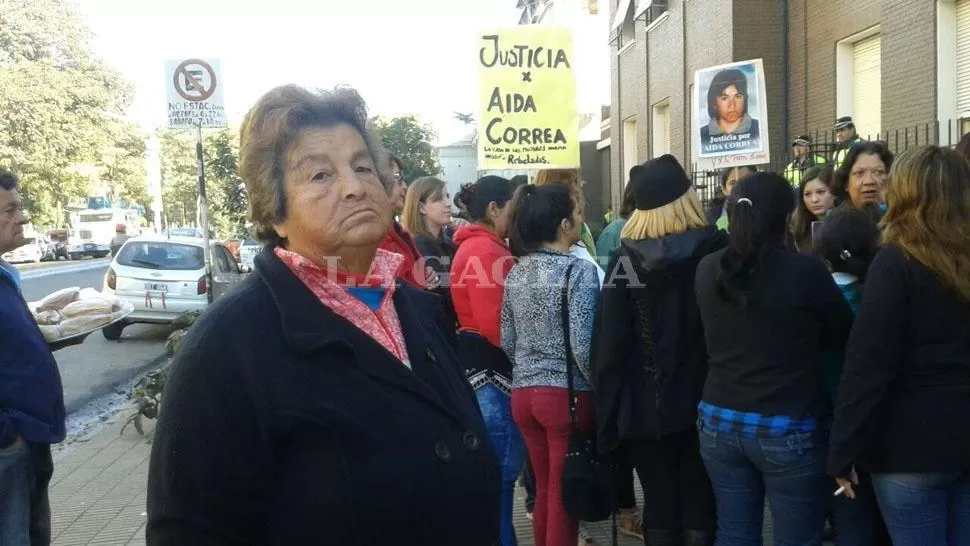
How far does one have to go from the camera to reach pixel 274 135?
200 cm

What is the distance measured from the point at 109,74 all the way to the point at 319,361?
162 ft

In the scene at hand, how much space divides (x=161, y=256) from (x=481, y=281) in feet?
36.3

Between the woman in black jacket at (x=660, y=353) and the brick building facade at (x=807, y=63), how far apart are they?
5681mm

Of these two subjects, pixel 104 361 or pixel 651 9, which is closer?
pixel 104 361

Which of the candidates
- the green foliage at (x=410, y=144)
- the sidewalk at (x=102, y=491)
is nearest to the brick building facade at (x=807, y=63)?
the sidewalk at (x=102, y=491)

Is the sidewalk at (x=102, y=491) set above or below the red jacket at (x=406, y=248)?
below

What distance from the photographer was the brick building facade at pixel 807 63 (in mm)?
9539

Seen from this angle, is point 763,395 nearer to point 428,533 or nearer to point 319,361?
point 428,533

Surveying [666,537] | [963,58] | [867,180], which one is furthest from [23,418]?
[963,58]

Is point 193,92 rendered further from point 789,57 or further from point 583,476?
point 789,57

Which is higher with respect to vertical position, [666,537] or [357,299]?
[357,299]

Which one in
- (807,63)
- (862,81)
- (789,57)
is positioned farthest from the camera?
(789,57)

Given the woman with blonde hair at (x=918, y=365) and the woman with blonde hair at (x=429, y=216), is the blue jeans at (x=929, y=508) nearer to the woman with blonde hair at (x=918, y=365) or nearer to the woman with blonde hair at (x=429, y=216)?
the woman with blonde hair at (x=918, y=365)

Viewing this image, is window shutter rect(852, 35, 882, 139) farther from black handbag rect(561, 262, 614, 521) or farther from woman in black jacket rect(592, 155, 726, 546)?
black handbag rect(561, 262, 614, 521)
